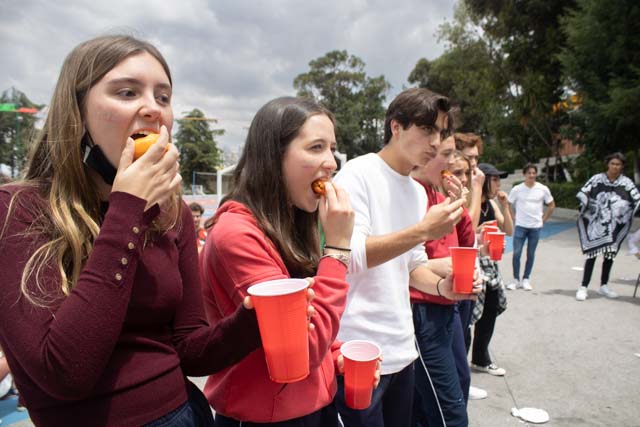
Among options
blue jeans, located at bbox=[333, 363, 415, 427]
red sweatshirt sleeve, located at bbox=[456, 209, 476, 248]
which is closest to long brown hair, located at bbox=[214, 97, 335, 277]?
blue jeans, located at bbox=[333, 363, 415, 427]

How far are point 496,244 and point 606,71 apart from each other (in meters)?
15.6

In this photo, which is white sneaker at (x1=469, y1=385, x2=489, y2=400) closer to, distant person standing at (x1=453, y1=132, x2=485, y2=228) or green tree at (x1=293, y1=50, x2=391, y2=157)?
distant person standing at (x1=453, y1=132, x2=485, y2=228)

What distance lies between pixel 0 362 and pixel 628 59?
723 inches

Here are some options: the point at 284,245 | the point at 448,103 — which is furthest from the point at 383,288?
the point at 448,103

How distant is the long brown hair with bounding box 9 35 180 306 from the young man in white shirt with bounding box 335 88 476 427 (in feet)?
3.68

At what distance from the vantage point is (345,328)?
2.03 meters

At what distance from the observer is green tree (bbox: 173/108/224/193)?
169ft

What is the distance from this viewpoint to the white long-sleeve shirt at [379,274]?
2.00 m

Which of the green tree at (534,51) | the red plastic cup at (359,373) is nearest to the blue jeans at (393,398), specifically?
the red plastic cup at (359,373)

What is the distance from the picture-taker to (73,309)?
904mm

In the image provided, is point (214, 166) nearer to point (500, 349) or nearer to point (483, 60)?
point (483, 60)

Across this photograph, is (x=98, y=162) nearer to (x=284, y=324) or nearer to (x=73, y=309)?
(x=73, y=309)

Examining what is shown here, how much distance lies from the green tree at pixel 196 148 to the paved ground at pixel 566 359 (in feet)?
157

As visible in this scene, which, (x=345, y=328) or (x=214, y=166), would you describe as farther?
(x=214, y=166)
